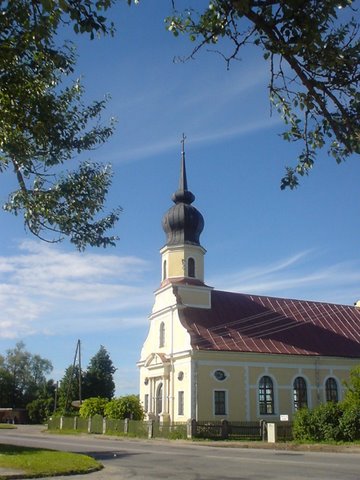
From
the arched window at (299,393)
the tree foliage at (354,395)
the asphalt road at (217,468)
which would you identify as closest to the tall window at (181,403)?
the arched window at (299,393)

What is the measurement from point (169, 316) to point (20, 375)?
58980 millimetres

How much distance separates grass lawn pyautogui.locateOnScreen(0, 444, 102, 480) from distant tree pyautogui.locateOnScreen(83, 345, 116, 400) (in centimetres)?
5201

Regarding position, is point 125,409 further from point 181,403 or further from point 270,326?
point 270,326

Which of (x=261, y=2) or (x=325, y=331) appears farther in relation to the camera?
(x=325, y=331)

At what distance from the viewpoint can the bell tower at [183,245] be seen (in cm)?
4350

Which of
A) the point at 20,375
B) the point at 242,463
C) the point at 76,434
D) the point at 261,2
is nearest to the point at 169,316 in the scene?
the point at 76,434

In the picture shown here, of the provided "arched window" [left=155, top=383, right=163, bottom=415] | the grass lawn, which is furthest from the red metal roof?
the grass lawn

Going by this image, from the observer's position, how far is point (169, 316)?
4222cm

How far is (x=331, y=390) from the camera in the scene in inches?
1652

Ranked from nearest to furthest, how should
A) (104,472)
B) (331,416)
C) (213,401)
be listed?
(104,472)
(331,416)
(213,401)

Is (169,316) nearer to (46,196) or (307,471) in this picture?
(307,471)

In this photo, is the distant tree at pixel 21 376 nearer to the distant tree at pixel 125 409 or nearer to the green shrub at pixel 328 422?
the distant tree at pixel 125 409

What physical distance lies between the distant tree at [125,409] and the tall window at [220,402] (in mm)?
5692

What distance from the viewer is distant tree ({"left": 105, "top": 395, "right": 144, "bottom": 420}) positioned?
3928 cm
